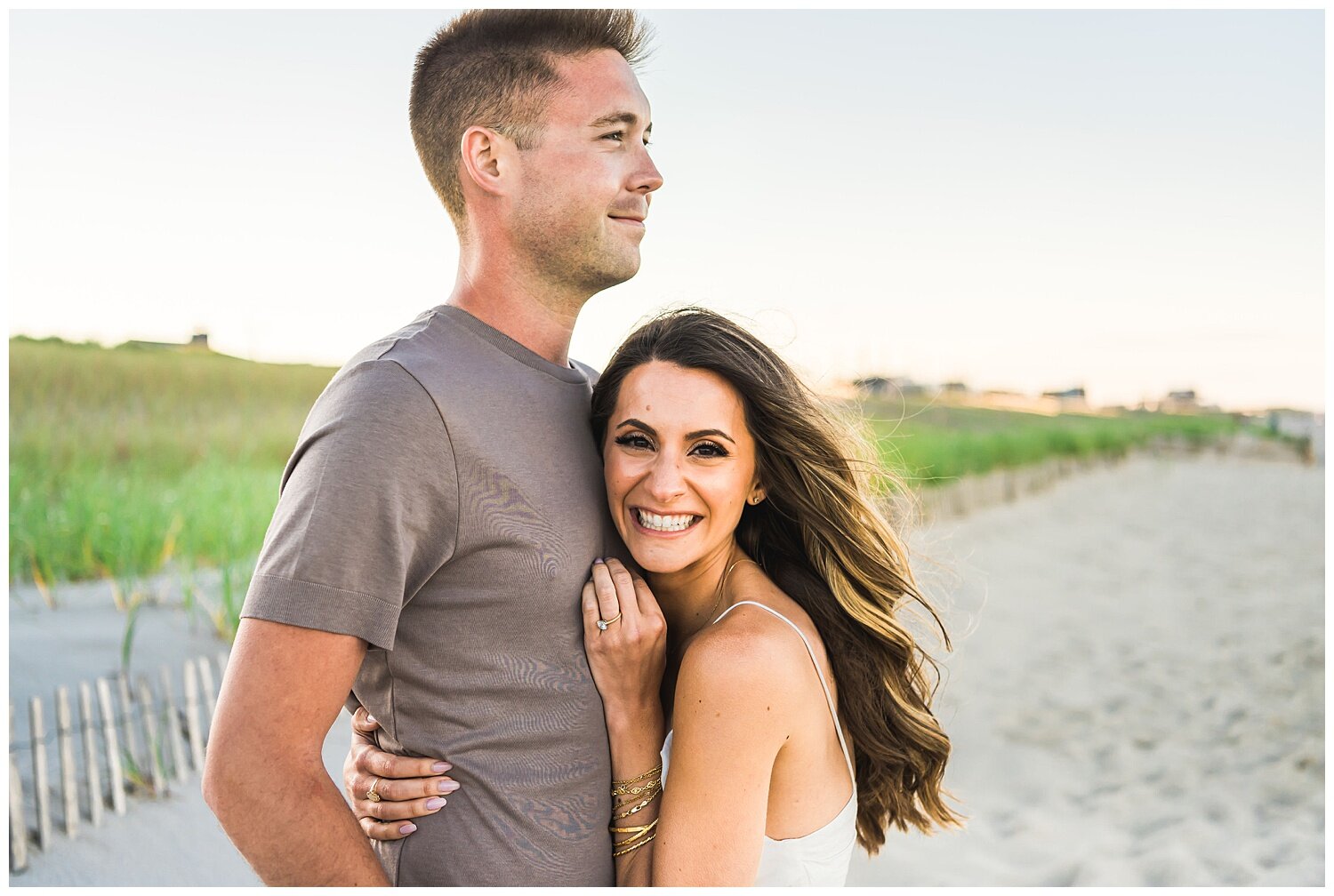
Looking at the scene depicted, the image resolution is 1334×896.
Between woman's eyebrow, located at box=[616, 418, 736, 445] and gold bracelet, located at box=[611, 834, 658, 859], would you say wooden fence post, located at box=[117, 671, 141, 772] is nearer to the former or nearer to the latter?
gold bracelet, located at box=[611, 834, 658, 859]

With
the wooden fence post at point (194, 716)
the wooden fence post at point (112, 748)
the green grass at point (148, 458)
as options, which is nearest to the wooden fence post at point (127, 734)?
the wooden fence post at point (112, 748)

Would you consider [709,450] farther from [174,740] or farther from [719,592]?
[174,740]

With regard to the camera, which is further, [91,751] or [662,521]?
[91,751]

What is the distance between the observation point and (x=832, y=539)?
9.02ft

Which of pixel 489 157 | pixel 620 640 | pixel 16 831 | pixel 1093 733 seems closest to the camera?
pixel 620 640

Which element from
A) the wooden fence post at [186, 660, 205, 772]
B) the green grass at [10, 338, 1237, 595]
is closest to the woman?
the green grass at [10, 338, 1237, 595]

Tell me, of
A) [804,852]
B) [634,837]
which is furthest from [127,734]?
[804,852]

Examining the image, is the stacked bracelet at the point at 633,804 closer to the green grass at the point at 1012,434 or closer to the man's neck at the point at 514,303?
the man's neck at the point at 514,303

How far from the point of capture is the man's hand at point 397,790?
2.13m

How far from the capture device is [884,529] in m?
2.83

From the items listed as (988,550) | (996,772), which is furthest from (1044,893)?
(988,550)

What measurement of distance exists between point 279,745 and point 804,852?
1.28 metres

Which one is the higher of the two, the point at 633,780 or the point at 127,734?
the point at 633,780

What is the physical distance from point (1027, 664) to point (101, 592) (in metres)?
8.33
